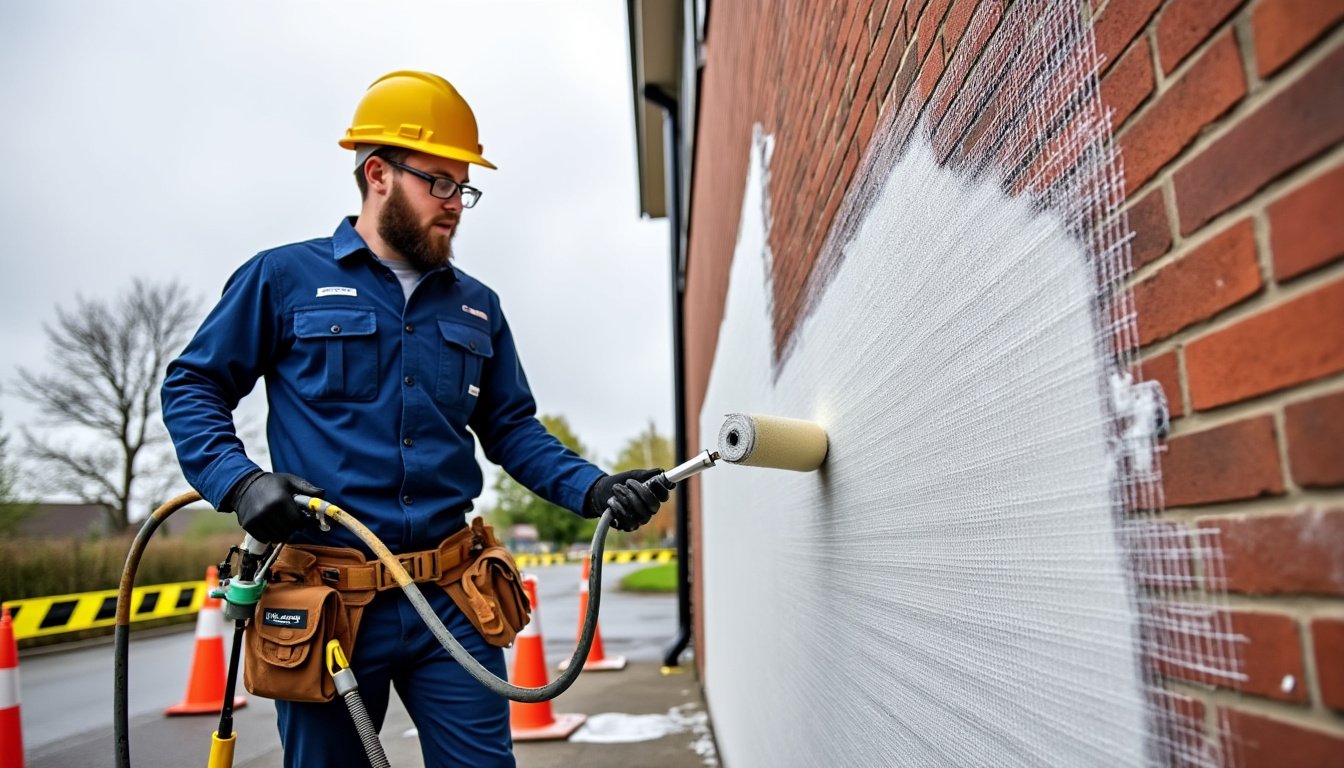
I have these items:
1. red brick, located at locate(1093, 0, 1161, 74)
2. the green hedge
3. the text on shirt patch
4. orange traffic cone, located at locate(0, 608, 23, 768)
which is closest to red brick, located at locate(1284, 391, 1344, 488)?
red brick, located at locate(1093, 0, 1161, 74)

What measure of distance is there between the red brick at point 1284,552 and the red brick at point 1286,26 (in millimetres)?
287

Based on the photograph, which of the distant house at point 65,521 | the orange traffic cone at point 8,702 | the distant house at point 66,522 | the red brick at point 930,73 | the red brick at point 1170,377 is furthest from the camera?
the distant house at point 65,521

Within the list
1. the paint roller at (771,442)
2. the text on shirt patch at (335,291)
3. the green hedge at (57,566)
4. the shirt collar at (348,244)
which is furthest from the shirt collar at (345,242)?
the green hedge at (57,566)

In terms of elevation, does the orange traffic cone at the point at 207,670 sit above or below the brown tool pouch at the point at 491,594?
below

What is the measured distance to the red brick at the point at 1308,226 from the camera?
532 mm

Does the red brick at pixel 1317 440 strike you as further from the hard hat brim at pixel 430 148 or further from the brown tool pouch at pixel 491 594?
the hard hat brim at pixel 430 148

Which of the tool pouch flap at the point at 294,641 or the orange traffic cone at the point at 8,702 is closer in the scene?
the tool pouch flap at the point at 294,641

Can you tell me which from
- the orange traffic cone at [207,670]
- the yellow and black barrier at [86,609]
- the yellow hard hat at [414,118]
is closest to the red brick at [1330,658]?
the yellow hard hat at [414,118]

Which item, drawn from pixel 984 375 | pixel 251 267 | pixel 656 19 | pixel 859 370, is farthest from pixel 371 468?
pixel 656 19

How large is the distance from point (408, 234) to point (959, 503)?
187cm

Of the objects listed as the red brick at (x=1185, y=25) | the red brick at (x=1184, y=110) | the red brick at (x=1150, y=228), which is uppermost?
the red brick at (x=1185, y=25)

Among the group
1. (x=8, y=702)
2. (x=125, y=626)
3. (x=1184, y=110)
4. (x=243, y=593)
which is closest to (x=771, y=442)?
(x=1184, y=110)

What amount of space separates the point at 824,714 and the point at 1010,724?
3.20 feet

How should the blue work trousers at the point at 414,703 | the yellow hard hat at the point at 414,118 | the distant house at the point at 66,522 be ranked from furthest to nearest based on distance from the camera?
the distant house at the point at 66,522 → the yellow hard hat at the point at 414,118 → the blue work trousers at the point at 414,703
